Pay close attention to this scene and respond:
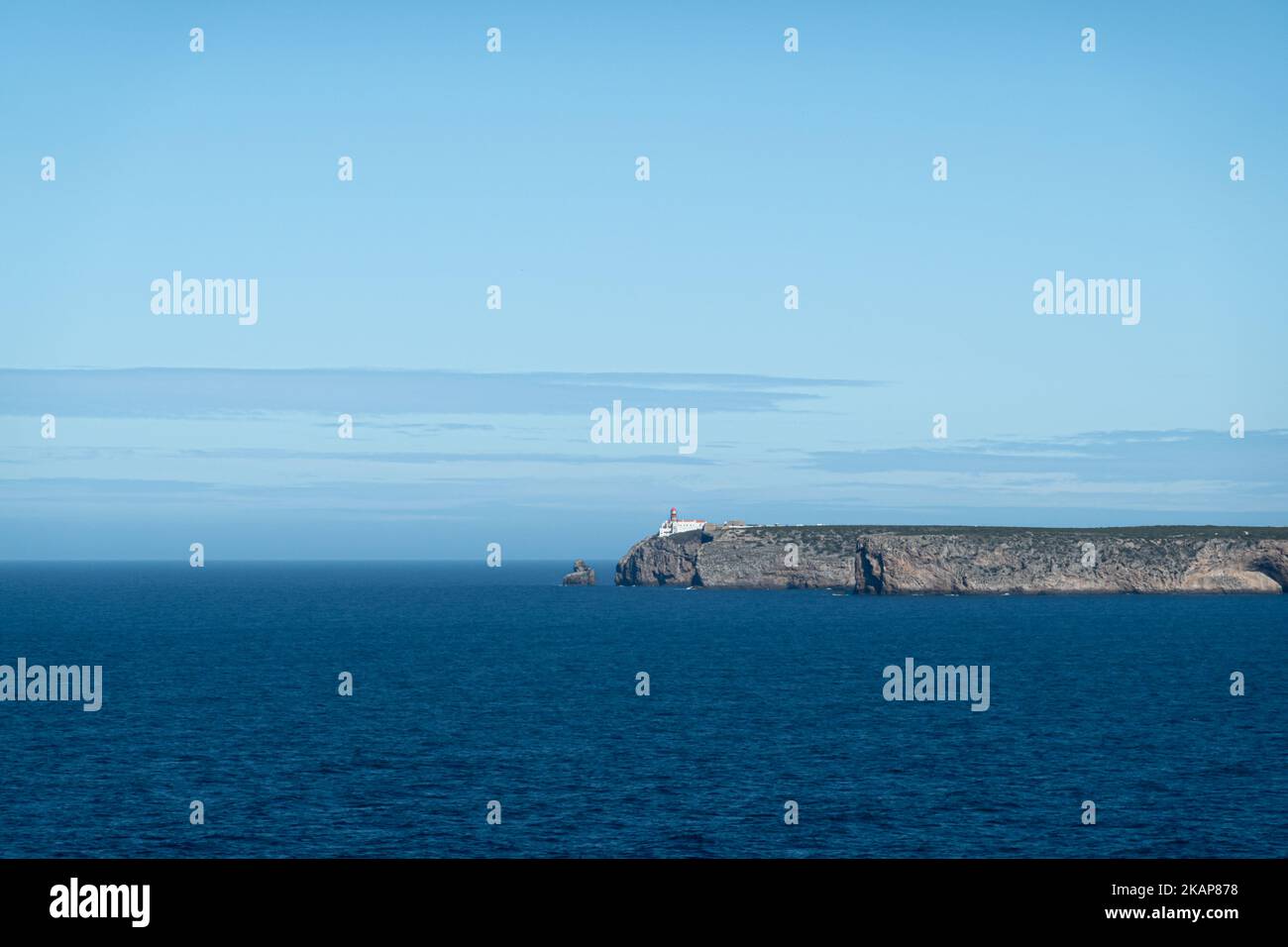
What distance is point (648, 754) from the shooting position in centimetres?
6756

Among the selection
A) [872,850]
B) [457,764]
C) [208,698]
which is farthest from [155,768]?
[872,850]

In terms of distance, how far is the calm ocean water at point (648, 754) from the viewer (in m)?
48.7

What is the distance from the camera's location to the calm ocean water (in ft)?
160
